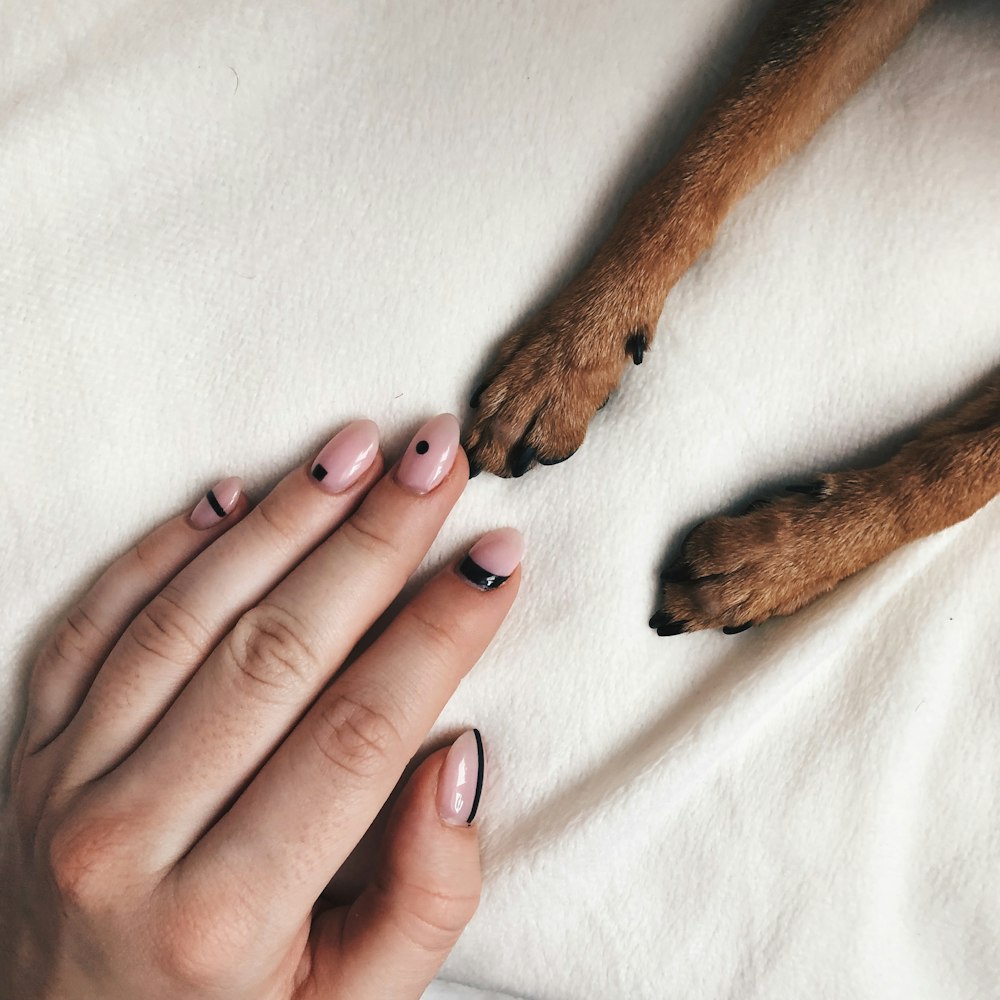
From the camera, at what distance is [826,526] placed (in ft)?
3.31

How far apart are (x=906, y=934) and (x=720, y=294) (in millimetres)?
790

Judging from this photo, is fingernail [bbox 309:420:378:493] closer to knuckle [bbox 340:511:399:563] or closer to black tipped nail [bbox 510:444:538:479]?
knuckle [bbox 340:511:399:563]

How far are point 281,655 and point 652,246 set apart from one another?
62 cm

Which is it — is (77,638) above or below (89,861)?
above

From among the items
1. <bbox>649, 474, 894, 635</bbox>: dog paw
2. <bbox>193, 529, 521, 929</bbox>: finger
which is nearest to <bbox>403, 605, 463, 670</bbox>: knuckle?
<bbox>193, 529, 521, 929</bbox>: finger

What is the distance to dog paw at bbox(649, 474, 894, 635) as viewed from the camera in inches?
39.6

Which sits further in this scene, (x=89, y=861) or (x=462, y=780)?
(x=462, y=780)

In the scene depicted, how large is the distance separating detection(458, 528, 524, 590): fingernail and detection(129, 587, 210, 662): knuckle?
12.0 inches

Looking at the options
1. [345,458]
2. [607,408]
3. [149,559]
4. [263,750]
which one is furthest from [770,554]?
[149,559]

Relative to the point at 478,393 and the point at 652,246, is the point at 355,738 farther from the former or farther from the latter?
the point at 652,246

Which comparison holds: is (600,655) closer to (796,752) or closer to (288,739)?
(796,752)

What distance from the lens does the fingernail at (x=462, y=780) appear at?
3.33 ft

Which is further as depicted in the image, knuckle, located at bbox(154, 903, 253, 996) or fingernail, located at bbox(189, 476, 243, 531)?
fingernail, located at bbox(189, 476, 243, 531)

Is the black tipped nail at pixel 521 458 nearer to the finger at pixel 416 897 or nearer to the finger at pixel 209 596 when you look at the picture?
the finger at pixel 209 596
